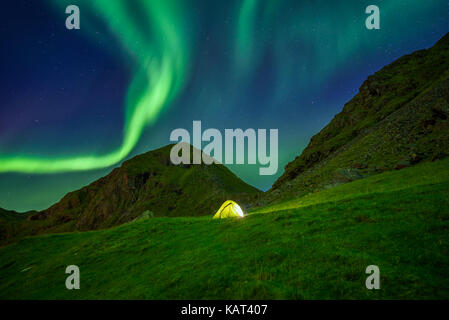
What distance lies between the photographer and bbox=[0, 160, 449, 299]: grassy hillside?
7.46 m

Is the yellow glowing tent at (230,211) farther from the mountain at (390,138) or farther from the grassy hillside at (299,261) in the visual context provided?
the mountain at (390,138)

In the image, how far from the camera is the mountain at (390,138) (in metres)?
37.6

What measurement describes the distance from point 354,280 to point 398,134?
51404 mm

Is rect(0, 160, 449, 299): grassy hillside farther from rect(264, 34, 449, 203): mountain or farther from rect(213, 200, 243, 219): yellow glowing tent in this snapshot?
rect(264, 34, 449, 203): mountain

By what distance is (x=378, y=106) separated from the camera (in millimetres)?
85438

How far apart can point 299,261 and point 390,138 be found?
166ft

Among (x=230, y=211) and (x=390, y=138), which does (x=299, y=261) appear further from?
(x=390, y=138)

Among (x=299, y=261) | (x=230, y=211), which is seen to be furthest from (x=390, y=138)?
(x=299, y=261)

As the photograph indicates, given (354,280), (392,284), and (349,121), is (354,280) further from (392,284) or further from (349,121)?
(349,121)

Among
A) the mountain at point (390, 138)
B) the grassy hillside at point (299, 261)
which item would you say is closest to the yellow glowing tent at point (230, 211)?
the grassy hillside at point (299, 261)

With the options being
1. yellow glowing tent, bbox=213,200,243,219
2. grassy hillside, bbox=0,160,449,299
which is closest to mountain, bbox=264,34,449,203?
yellow glowing tent, bbox=213,200,243,219

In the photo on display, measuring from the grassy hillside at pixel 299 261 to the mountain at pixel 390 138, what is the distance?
26.0 metres
